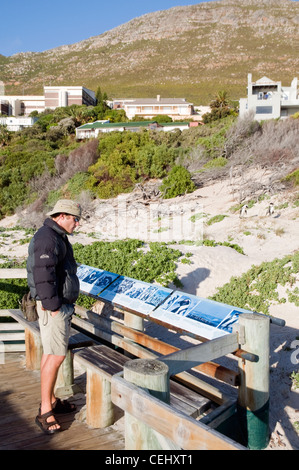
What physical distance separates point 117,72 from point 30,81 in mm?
22390

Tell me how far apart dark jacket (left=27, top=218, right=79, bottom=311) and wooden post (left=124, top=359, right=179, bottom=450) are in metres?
1.20

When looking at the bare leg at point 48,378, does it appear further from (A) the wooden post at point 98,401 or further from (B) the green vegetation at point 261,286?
(B) the green vegetation at point 261,286

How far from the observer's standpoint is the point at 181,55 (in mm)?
104625

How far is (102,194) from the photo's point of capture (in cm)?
2030

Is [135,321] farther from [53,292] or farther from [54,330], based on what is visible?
[53,292]

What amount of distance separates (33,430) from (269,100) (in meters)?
34.5

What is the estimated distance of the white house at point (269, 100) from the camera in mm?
33141

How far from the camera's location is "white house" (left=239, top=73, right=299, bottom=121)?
3314 centimetres

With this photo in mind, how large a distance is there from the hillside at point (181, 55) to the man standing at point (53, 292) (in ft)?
225

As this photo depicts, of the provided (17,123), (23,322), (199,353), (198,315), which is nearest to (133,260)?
(23,322)

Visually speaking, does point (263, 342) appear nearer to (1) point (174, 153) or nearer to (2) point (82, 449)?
(2) point (82, 449)

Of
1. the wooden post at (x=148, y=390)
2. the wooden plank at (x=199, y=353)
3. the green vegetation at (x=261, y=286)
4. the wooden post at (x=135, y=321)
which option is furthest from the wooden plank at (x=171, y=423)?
the green vegetation at (x=261, y=286)

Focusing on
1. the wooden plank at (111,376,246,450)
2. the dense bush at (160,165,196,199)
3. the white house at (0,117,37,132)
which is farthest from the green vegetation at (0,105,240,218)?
the white house at (0,117,37,132)
